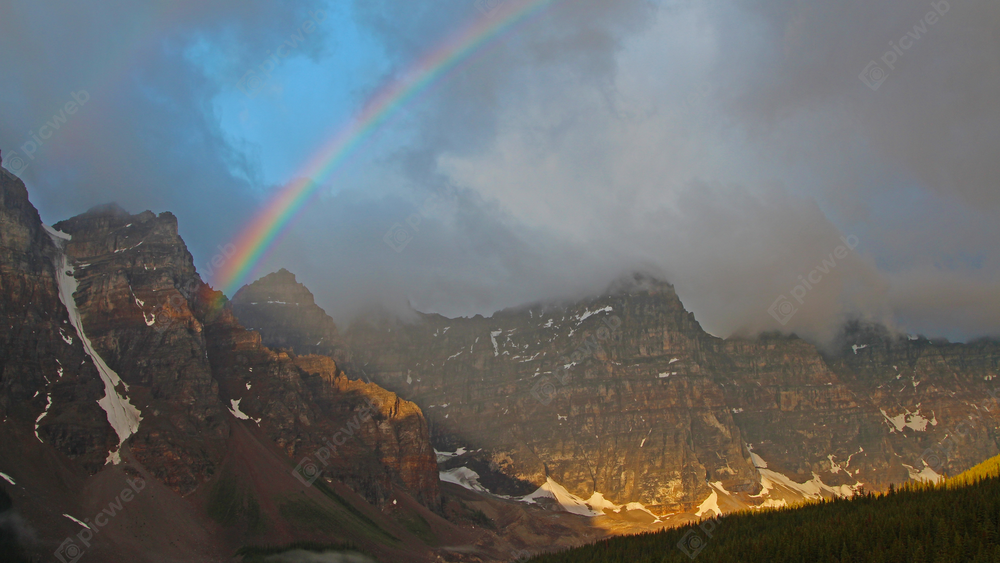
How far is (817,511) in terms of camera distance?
168 m

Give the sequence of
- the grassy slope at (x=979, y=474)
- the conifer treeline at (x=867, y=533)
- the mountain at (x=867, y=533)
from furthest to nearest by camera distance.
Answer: the grassy slope at (x=979, y=474), the conifer treeline at (x=867, y=533), the mountain at (x=867, y=533)

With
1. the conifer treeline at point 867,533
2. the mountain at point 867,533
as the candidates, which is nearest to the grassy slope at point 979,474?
the conifer treeline at point 867,533

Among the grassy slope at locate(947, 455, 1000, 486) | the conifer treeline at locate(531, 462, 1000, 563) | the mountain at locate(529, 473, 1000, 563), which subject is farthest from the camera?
the grassy slope at locate(947, 455, 1000, 486)

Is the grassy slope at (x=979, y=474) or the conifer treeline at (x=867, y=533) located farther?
the grassy slope at (x=979, y=474)

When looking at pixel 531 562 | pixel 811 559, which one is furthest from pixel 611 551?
pixel 811 559

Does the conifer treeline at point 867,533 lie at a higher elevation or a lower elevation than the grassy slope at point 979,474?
lower

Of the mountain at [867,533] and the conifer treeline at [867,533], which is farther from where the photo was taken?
the conifer treeline at [867,533]

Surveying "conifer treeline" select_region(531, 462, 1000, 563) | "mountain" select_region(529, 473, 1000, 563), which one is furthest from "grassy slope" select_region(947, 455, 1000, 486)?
"mountain" select_region(529, 473, 1000, 563)

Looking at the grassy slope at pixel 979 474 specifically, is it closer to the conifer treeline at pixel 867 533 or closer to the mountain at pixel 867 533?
the conifer treeline at pixel 867 533

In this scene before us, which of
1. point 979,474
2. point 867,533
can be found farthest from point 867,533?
point 979,474

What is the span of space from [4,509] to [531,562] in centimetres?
12697

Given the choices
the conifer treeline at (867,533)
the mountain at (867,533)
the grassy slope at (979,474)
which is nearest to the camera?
the mountain at (867,533)

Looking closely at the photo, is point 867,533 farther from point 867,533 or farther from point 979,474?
point 979,474

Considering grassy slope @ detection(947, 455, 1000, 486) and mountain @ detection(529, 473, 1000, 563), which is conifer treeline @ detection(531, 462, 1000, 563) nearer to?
mountain @ detection(529, 473, 1000, 563)
